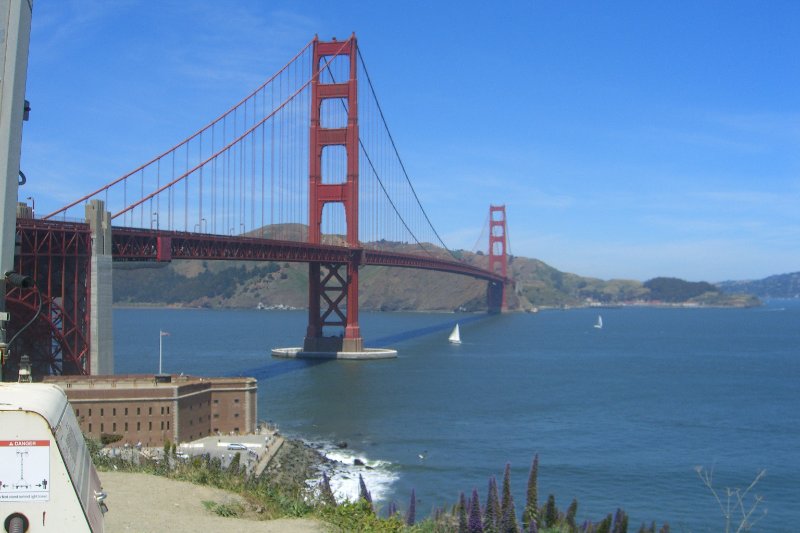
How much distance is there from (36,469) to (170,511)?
517 centimetres

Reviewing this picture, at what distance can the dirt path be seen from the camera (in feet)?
25.2

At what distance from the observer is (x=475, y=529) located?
13.5 metres

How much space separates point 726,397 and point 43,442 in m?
38.3

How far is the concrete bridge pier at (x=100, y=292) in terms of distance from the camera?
94.5 feet

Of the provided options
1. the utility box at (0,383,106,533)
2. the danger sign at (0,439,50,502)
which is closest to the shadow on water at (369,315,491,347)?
the utility box at (0,383,106,533)

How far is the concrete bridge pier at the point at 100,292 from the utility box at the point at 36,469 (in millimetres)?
26286

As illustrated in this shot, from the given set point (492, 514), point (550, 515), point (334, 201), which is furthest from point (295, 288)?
point (492, 514)

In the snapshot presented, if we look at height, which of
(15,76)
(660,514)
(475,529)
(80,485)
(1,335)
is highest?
(15,76)

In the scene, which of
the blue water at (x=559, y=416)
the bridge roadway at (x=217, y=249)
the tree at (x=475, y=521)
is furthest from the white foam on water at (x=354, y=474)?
the bridge roadway at (x=217, y=249)

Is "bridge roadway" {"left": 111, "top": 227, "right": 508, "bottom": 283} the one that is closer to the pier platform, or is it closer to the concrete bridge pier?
the concrete bridge pier

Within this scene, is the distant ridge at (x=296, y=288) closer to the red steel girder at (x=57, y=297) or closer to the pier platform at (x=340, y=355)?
the pier platform at (x=340, y=355)

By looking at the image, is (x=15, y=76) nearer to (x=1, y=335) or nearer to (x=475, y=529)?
(x=1, y=335)

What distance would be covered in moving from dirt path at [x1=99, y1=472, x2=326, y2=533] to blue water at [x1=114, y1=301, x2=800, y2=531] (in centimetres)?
1026

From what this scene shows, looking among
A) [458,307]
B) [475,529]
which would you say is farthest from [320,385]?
[458,307]
